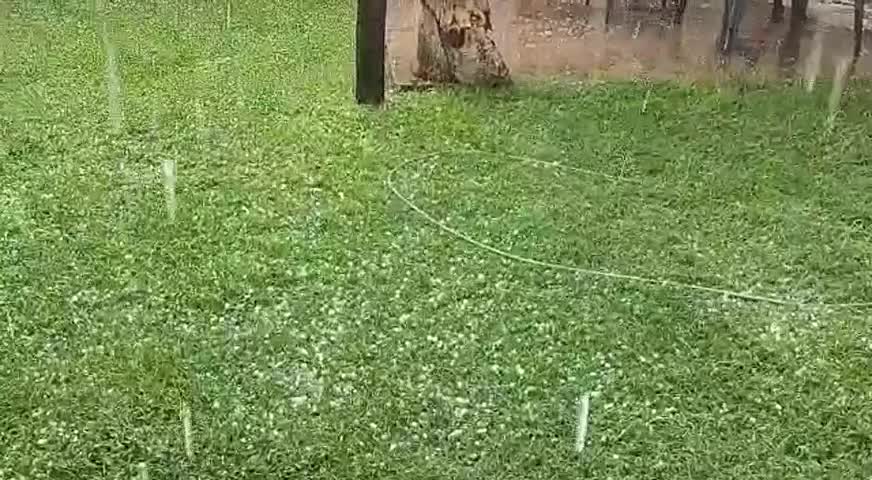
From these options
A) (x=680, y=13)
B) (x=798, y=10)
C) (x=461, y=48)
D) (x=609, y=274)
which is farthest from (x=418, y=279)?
(x=798, y=10)

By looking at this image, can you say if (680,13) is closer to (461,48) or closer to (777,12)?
(777,12)

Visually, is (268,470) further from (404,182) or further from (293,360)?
(404,182)

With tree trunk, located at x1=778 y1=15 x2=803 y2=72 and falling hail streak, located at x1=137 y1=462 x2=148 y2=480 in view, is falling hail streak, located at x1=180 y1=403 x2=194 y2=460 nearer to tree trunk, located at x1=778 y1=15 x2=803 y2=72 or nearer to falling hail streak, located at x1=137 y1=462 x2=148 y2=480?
falling hail streak, located at x1=137 y1=462 x2=148 y2=480

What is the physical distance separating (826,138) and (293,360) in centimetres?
150

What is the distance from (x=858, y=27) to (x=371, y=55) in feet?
4.75

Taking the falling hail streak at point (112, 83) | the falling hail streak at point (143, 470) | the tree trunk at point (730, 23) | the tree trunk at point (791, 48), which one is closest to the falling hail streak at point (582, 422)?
the falling hail streak at point (143, 470)

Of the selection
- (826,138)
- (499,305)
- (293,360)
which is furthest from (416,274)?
(826,138)

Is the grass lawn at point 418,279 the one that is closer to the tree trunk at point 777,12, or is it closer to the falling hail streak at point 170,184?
the falling hail streak at point 170,184

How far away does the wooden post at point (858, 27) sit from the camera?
328cm

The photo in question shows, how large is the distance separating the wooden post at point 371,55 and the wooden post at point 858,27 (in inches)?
54.7

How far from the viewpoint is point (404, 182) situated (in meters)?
2.31

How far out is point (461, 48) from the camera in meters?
2.98

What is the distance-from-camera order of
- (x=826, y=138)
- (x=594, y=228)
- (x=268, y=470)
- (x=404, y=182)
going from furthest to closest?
(x=826, y=138)
(x=404, y=182)
(x=594, y=228)
(x=268, y=470)

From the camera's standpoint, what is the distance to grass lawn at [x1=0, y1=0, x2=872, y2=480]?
1.49 meters
